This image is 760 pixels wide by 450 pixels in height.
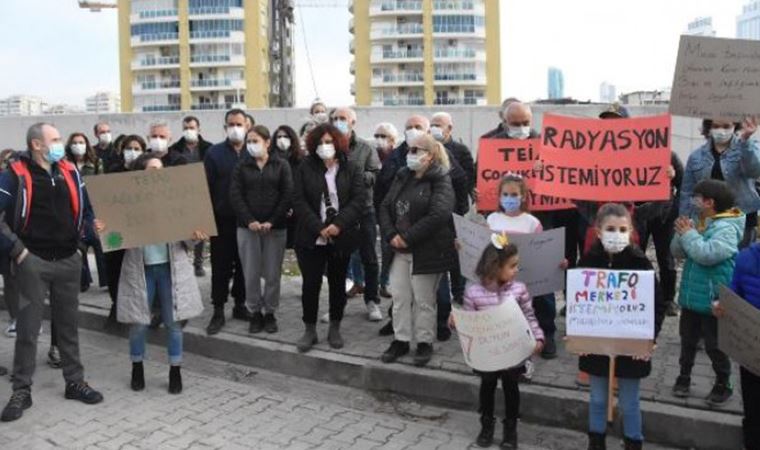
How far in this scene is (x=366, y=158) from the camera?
7.33m

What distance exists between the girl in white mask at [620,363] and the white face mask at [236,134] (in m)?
4.13

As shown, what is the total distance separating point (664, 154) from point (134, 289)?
14.2 feet

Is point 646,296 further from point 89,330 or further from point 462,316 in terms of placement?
point 89,330

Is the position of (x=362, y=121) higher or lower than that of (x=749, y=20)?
lower

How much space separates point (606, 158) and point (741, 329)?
1862 mm

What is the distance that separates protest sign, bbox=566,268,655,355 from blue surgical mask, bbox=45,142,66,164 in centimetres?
389

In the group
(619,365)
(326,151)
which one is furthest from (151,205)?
(619,365)

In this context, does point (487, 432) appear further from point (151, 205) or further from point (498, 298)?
point (151, 205)

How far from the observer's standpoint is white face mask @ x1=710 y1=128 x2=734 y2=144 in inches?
220

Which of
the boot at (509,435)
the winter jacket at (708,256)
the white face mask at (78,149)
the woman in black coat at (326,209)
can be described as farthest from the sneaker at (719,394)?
the white face mask at (78,149)

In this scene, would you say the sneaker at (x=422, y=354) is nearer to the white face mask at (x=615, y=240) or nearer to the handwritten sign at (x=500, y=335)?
the handwritten sign at (x=500, y=335)

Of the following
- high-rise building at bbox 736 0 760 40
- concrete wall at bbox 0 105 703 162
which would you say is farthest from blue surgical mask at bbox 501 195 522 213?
concrete wall at bbox 0 105 703 162

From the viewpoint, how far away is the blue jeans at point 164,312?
19.4ft

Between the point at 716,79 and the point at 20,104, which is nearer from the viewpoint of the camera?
the point at 716,79
